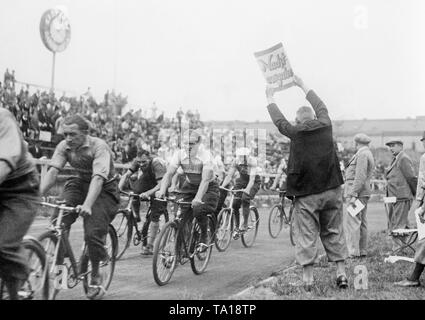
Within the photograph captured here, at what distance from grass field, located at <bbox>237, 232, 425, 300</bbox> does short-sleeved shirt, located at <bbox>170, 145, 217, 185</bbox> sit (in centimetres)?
164

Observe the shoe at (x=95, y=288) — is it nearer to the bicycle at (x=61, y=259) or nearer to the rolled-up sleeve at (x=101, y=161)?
the bicycle at (x=61, y=259)

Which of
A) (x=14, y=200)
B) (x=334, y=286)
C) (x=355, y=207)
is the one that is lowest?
(x=334, y=286)

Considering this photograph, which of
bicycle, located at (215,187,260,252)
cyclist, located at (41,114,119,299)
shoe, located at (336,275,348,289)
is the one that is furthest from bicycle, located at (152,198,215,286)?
shoe, located at (336,275,348,289)

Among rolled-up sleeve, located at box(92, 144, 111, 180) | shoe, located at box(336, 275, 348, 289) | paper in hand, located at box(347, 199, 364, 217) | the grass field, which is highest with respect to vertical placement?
rolled-up sleeve, located at box(92, 144, 111, 180)

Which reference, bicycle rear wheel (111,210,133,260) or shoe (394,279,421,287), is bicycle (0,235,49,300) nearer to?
bicycle rear wheel (111,210,133,260)

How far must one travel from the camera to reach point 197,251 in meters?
7.43

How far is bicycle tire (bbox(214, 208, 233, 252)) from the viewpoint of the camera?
32.2ft

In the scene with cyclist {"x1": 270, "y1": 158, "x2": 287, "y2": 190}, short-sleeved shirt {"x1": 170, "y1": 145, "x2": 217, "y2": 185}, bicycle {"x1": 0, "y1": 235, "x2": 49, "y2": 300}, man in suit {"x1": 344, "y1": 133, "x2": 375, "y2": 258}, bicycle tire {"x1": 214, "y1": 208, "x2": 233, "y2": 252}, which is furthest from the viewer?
cyclist {"x1": 270, "y1": 158, "x2": 287, "y2": 190}

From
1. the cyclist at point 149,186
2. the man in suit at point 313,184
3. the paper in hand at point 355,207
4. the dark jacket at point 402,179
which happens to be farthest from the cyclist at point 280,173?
the man in suit at point 313,184

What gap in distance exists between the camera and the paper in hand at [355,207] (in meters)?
8.66

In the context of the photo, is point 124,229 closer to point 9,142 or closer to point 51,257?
point 51,257

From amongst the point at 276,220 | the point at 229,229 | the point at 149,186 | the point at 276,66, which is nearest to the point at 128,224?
the point at 149,186

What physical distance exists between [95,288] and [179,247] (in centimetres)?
148
